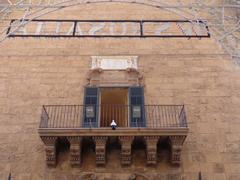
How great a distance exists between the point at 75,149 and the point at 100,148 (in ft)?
2.05

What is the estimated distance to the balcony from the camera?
422 inches

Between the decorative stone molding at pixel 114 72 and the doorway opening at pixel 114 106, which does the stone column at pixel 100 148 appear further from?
the decorative stone molding at pixel 114 72

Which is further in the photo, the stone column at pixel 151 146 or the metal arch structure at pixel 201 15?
the metal arch structure at pixel 201 15

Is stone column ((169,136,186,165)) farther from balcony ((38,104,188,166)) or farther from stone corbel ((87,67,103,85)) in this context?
stone corbel ((87,67,103,85))

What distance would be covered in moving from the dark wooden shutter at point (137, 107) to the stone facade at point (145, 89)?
13.6 inches

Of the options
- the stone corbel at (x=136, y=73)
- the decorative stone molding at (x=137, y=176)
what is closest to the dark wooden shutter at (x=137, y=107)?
the stone corbel at (x=136, y=73)

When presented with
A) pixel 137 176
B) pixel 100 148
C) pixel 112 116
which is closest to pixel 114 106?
pixel 112 116

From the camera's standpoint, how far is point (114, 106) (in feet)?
40.2

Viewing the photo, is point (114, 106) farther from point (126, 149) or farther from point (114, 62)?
point (126, 149)

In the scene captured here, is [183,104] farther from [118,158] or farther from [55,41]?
[55,41]

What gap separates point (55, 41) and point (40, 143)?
3966 mm

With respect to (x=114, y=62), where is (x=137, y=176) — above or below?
below

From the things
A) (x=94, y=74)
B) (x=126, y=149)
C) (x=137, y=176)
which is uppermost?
(x=94, y=74)

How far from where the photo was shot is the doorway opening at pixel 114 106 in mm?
12058
